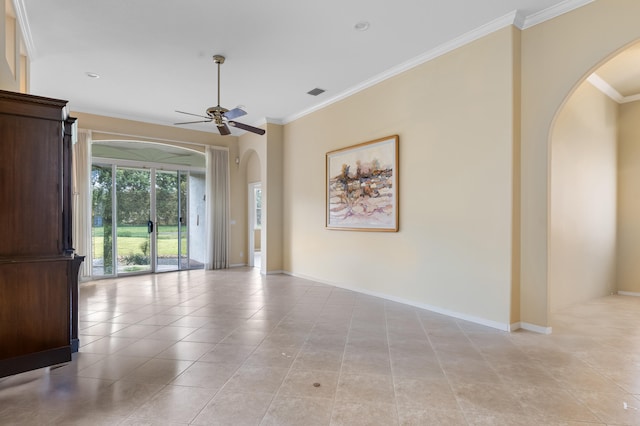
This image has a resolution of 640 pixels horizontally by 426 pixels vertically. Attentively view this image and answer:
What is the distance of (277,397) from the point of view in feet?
7.72

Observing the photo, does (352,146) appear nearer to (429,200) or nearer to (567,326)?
(429,200)

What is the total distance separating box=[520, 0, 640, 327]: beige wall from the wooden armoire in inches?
179

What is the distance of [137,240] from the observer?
24.1 feet

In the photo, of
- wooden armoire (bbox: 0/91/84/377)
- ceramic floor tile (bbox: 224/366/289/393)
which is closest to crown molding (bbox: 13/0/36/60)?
wooden armoire (bbox: 0/91/84/377)

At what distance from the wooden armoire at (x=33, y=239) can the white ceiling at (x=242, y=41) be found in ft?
4.78

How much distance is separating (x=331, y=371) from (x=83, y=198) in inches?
245

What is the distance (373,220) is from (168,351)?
→ 3302 millimetres

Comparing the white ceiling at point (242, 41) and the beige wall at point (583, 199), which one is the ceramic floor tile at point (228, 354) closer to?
the white ceiling at point (242, 41)

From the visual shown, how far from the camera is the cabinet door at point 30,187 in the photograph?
105 inches

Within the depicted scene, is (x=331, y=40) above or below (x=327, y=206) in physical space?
above

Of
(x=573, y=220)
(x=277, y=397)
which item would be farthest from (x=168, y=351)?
(x=573, y=220)

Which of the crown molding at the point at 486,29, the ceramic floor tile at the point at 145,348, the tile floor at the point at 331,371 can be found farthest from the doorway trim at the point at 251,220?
the ceramic floor tile at the point at 145,348

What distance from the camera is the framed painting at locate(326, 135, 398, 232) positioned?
4938 mm

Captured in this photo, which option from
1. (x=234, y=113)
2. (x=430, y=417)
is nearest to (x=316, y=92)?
(x=234, y=113)
